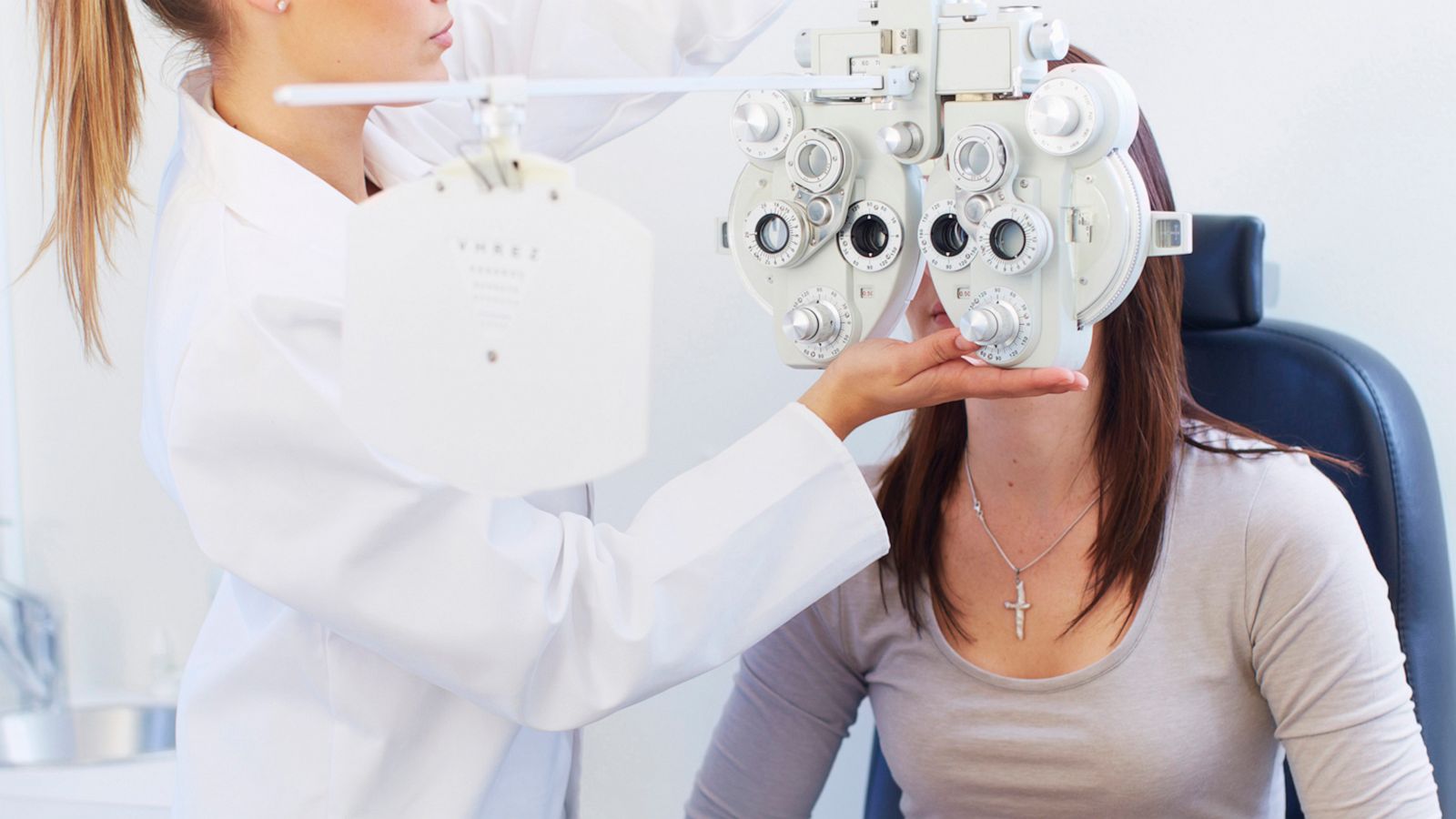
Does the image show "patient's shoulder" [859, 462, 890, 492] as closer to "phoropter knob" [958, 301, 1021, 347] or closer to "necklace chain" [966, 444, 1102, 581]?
"necklace chain" [966, 444, 1102, 581]

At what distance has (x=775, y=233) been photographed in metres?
1.05

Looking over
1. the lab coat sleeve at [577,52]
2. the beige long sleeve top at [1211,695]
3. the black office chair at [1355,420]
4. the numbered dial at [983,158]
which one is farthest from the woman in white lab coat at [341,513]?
the black office chair at [1355,420]

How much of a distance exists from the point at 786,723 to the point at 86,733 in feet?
3.99

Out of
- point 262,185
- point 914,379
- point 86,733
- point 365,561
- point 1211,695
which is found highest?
point 262,185

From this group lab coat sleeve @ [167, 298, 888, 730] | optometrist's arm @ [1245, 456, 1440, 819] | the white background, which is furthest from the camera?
the white background

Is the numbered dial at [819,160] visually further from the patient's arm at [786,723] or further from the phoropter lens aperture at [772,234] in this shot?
the patient's arm at [786,723]

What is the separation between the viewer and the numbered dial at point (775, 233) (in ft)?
3.35

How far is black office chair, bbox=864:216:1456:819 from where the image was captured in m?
1.42

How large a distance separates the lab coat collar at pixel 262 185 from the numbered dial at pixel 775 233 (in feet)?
0.98

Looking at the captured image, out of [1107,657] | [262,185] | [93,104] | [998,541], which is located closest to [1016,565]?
[998,541]

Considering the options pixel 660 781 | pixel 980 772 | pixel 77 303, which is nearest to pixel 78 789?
pixel 660 781

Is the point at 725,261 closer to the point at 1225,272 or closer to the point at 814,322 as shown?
the point at 1225,272

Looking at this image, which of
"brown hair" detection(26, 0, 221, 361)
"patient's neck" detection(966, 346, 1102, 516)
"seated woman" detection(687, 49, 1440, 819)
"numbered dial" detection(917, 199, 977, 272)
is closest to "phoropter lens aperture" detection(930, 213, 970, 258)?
"numbered dial" detection(917, 199, 977, 272)

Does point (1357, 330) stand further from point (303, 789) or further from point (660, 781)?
point (303, 789)
